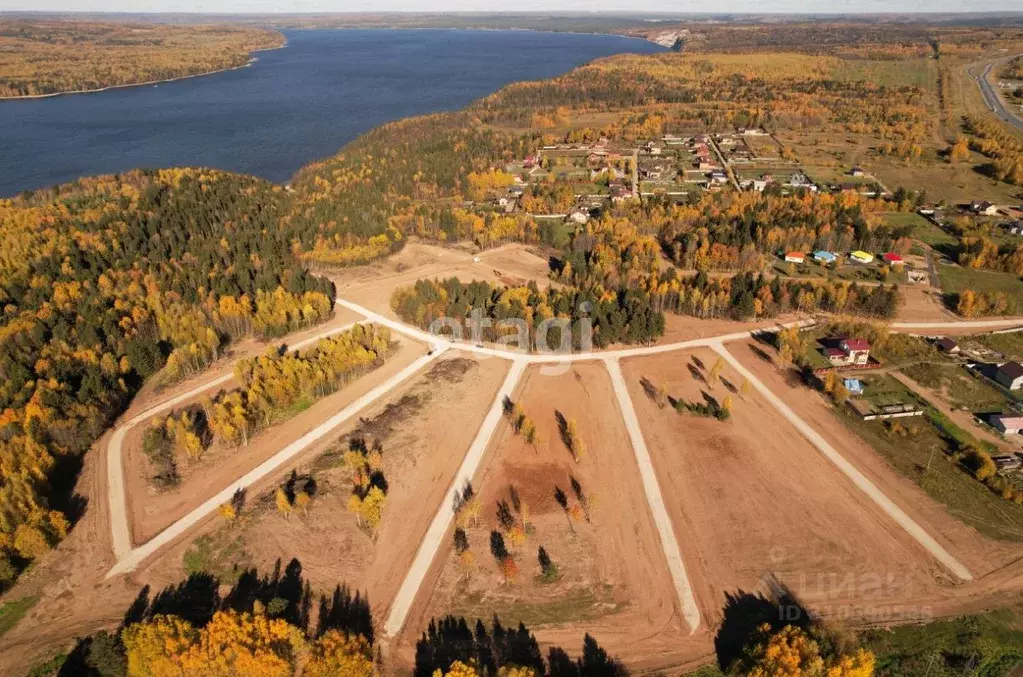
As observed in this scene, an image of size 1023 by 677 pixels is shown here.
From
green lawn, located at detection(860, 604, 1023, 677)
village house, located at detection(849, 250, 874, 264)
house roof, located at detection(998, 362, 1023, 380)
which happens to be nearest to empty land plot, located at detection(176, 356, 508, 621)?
green lawn, located at detection(860, 604, 1023, 677)

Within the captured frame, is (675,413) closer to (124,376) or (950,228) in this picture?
(124,376)

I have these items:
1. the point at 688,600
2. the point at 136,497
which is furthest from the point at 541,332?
the point at 136,497

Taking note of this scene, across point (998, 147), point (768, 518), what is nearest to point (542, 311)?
point (768, 518)

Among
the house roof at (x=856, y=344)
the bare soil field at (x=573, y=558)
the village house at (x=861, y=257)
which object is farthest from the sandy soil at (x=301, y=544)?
the village house at (x=861, y=257)

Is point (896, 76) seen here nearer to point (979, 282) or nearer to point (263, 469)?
point (979, 282)

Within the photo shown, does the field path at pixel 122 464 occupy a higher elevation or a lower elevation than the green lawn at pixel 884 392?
lower

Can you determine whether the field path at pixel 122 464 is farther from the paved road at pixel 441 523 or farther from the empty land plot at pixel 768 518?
the empty land plot at pixel 768 518

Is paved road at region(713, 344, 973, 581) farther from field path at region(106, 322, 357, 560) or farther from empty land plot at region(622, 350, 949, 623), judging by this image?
field path at region(106, 322, 357, 560)
